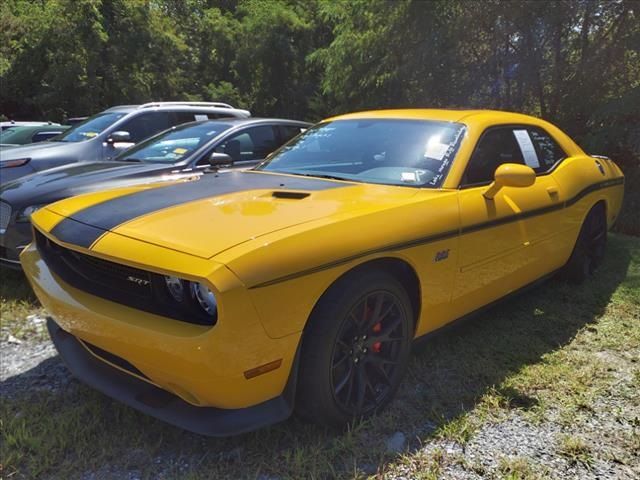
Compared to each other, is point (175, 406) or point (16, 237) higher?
point (16, 237)

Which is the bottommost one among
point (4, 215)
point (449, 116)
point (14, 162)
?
point (4, 215)

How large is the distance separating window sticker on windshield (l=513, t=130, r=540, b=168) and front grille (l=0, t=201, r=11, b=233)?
3727mm

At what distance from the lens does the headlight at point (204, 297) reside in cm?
209

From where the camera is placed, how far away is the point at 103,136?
22.6 ft

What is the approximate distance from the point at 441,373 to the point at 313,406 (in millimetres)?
→ 1025

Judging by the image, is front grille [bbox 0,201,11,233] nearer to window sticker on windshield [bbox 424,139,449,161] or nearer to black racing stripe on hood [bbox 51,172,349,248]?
black racing stripe on hood [bbox 51,172,349,248]

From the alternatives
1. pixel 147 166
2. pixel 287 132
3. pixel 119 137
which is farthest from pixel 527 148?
pixel 119 137

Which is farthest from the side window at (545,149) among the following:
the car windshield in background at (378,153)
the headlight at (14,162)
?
the headlight at (14,162)

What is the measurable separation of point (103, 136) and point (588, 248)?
18.5 feet

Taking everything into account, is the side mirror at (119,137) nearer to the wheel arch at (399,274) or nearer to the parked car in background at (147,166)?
the parked car in background at (147,166)

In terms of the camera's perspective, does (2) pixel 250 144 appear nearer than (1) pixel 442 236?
No

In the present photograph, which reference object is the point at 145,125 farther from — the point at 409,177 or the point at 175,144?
the point at 409,177

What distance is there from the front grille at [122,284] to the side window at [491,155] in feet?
5.72

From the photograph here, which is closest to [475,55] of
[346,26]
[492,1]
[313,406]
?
[492,1]
